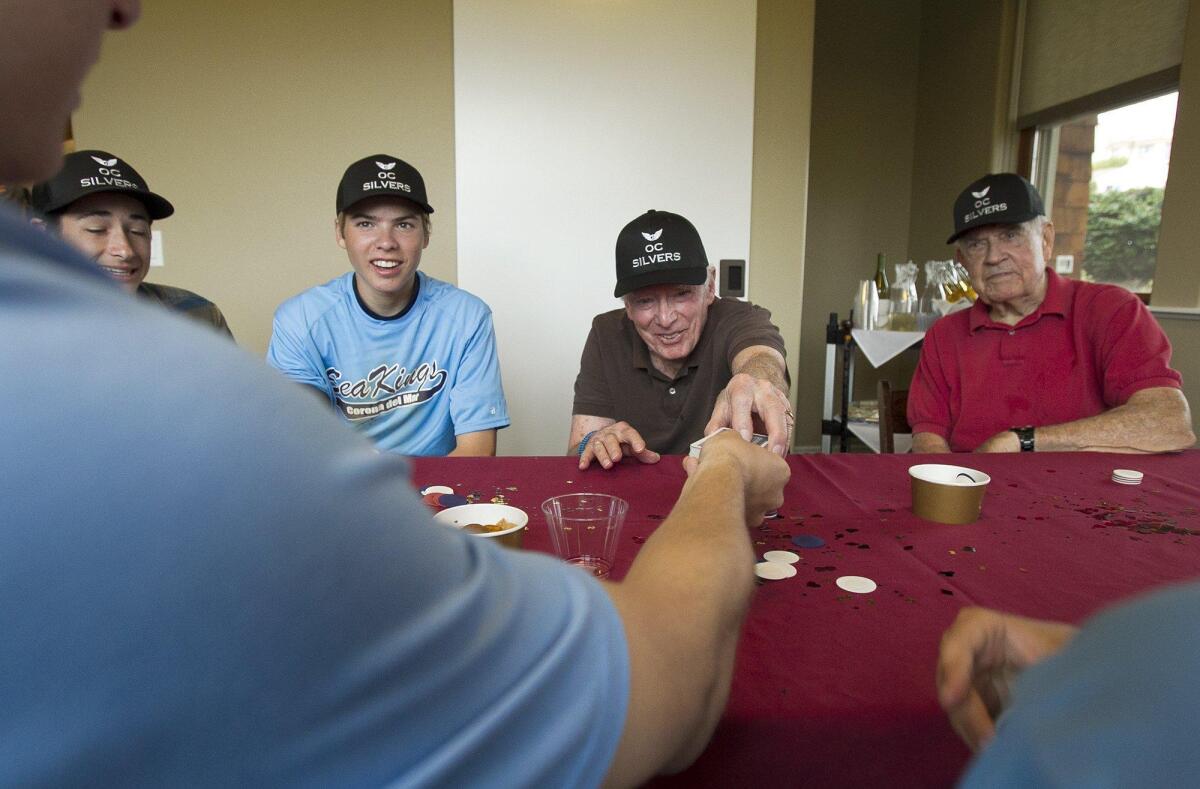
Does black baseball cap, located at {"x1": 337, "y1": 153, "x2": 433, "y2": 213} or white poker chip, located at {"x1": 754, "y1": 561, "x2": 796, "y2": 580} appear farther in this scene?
black baseball cap, located at {"x1": 337, "y1": 153, "x2": 433, "y2": 213}

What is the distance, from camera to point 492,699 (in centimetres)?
41

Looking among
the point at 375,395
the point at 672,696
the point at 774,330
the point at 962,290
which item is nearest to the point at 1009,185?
the point at 774,330

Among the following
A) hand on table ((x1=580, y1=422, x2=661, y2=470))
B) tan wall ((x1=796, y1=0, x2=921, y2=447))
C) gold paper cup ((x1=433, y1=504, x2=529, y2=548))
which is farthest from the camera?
tan wall ((x1=796, y1=0, x2=921, y2=447))

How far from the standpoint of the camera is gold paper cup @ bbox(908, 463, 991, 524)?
1.24m

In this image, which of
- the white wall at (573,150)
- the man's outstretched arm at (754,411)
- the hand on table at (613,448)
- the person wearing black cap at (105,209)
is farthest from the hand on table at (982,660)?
the white wall at (573,150)

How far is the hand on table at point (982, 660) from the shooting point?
65 cm

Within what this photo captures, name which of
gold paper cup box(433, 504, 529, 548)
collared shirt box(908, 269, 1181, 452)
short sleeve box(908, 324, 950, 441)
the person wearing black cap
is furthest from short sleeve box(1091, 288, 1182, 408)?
the person wearing black cap

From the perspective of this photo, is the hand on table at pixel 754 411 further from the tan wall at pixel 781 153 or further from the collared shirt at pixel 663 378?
the tan wall at pixel 781 153

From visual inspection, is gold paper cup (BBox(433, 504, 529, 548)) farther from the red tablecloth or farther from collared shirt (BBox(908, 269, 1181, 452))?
collared shirt (BBox(908, 269, 1181, 452))

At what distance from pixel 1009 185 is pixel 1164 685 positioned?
256 centimetres

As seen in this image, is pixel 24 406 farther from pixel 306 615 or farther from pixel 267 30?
pixel 267 30

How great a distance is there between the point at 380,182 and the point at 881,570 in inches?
76.9

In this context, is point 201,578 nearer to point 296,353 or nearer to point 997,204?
point 296,353

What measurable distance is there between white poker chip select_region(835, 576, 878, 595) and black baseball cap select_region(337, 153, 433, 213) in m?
1.88
